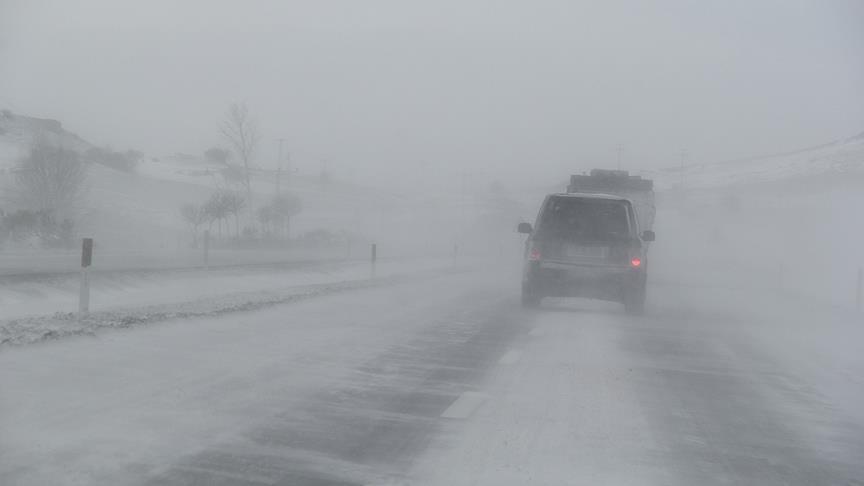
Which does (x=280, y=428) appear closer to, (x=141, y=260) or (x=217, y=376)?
(x=217, y=376)

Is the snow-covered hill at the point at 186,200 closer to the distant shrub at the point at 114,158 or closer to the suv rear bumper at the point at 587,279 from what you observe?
the distant shrub at the point at 114,158

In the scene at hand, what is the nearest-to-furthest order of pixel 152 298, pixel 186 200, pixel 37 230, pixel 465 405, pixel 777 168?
1. pixel 465 405
2. pixel 152 298
3. pixel 37 230
4. pixel 186 200
5. pixel 777 168

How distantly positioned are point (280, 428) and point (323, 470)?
1.17 m

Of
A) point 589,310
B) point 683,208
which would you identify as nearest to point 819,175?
point 683,208

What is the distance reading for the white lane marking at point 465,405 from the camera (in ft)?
25.2

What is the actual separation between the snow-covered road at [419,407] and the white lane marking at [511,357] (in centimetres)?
2

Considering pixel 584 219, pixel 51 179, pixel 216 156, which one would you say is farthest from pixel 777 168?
pixel 584 219

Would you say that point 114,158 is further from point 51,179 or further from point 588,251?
point 588,251

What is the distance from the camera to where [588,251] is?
59.3ft

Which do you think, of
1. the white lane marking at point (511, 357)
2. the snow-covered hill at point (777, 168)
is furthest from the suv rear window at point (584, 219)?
the snow-covered hill at point (777, 168)

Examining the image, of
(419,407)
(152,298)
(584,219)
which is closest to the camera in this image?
(419,407)

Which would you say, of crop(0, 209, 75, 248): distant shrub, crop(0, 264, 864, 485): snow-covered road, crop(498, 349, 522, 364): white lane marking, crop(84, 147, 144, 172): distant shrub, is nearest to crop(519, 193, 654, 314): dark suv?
crop(0, 264, 864, 485): snow-covered road

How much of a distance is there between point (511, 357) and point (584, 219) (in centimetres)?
730

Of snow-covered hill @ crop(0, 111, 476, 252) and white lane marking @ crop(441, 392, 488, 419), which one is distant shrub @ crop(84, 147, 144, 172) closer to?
snow-covered hill @ crop(0, 111, 476, 252)
